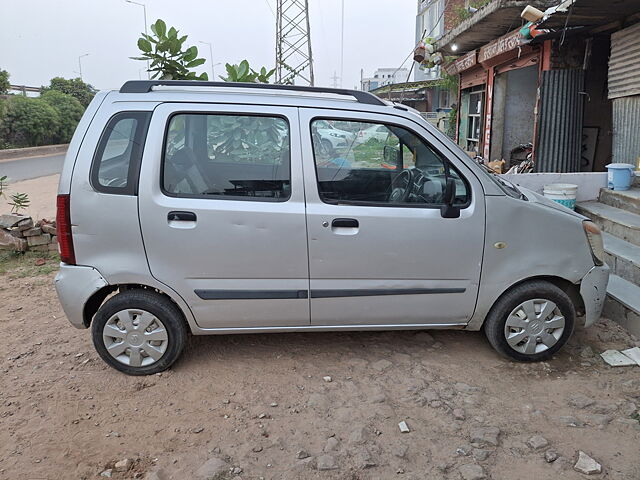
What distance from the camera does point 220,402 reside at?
313 cm

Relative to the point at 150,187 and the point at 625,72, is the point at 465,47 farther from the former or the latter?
the point at 150,187

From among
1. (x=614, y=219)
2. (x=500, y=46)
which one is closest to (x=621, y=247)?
(x=614, y=219)

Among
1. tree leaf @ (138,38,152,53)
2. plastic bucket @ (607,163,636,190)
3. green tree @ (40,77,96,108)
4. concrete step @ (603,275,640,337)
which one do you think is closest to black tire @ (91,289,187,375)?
concrete step @ (603,275,640,337)

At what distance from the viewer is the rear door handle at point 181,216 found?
124 inches

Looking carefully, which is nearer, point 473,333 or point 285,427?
point 285,427

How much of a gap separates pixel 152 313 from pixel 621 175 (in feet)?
19.8

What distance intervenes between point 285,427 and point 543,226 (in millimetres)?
2166

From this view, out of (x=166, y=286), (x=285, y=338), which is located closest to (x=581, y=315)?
(x=285, y=338)

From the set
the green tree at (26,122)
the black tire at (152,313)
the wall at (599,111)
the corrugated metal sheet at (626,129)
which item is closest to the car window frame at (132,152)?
the black tire at (152,313)

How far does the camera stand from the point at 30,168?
64.5ft

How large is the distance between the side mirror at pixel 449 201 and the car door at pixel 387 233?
0.12ft

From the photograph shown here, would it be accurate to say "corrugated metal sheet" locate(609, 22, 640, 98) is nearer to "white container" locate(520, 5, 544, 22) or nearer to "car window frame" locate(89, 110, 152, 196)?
"white container" locate(520, 5, 544, 22)

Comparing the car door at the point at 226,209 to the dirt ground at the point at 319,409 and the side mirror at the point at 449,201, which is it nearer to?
the dirt ground at the point at 319,409

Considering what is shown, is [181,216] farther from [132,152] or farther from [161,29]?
[161,29]
